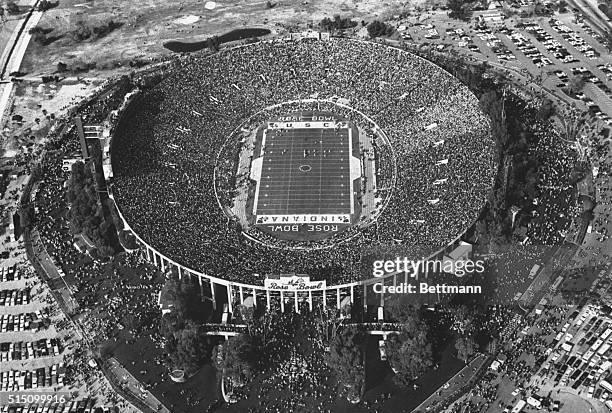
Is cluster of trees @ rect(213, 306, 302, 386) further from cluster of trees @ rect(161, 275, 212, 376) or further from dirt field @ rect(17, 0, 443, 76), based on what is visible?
dirt field @ rect(17, 0, 443, 76)

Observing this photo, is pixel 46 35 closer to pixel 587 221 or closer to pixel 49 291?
pixel 49 291

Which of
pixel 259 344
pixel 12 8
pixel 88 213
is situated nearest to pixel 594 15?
pixel 259 344

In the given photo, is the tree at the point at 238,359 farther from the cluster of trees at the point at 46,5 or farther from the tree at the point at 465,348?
the cluster of trees at the point at 46,5

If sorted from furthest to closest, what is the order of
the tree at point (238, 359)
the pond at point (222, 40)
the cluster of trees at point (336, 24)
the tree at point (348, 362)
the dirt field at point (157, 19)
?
the cluster of trees at point (336, 24)
the dirt field at point (157, 19)
the pond at point (222, 40)
the tree at point (238, 359)
the tree at point (348, 362)

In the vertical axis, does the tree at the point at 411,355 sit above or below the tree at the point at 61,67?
below

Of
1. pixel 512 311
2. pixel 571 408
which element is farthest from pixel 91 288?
pixel 571 408

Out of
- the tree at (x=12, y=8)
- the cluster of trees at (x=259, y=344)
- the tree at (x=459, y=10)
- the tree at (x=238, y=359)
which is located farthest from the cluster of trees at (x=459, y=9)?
the tree at (x=238, y=359)
